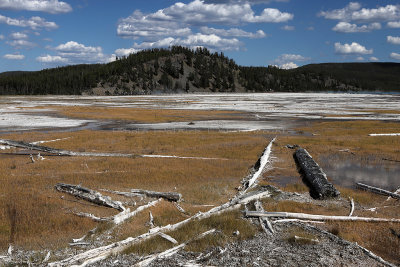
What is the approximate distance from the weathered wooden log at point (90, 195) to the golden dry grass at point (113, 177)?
25 centimetres

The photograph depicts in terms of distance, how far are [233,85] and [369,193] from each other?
186783 millimetres

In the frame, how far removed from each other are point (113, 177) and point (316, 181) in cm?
775

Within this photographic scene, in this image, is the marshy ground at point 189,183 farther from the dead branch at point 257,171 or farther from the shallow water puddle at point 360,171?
the dead branch at point 257,171

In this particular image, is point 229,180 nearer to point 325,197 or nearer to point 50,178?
point 325,197

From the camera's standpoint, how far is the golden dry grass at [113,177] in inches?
375

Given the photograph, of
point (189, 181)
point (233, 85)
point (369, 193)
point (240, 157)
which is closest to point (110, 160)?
point (189, 181)

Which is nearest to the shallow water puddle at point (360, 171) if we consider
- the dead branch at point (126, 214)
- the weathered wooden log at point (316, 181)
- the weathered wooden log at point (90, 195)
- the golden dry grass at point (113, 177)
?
the weathered wooden log at point (316, 181)

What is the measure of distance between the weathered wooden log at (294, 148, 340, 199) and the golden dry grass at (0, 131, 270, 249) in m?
2.60

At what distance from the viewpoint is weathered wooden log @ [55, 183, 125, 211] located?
36.0 feet

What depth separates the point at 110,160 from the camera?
18.7 meters

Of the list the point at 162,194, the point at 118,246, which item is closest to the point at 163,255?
the point at 118,246

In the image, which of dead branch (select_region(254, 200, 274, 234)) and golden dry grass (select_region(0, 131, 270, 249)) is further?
golden dry grass (select_region(0, 131, 270, 249))

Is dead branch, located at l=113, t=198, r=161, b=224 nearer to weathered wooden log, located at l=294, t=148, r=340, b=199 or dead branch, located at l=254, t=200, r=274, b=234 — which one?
dead branch, located at l=254, t=200, r=274, b=234

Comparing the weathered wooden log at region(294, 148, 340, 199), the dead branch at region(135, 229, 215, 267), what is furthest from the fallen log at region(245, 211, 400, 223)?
the dead branch at region(135, 229, 215, 267)
